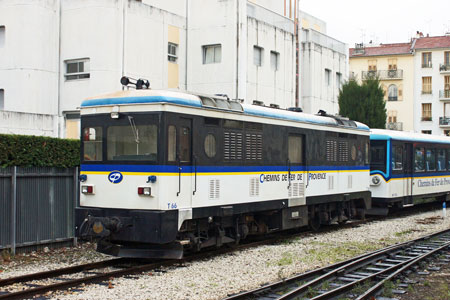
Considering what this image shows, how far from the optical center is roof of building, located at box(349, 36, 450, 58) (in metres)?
62.9

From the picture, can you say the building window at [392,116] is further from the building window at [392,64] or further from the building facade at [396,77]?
the building window at [392,64]

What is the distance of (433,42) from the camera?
63.4 m

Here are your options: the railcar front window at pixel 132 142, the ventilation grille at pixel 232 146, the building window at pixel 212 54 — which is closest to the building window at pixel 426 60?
the building window at pixel 212 54

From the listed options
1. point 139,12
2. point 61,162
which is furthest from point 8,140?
Result: point 139,12

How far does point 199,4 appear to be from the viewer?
31.5 meters

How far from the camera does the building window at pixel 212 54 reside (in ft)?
102

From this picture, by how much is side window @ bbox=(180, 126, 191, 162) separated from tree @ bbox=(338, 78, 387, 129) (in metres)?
27.6

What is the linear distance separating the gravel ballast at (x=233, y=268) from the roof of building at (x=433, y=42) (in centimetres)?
5073

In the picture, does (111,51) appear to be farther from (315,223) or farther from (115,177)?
(115,177)

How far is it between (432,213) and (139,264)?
1528 centimetres

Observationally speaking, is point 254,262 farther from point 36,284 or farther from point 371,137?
Result: point 371,137

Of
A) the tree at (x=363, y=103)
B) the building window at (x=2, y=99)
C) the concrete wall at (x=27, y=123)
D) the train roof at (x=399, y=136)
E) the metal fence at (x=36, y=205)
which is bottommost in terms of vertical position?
the metal fence at (x=36, y=205)

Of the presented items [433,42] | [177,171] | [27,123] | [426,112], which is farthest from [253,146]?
[433,42]

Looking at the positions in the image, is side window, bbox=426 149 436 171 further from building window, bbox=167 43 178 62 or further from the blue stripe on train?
building window, bbox=167 43 178 62
